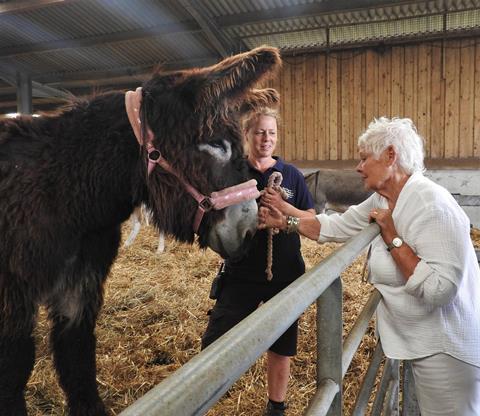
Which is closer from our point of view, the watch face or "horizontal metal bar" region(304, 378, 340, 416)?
"horizontal metal bar" region(304, 378, 340, 416)

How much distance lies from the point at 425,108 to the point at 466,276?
29.4 feet

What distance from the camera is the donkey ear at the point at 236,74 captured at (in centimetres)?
152

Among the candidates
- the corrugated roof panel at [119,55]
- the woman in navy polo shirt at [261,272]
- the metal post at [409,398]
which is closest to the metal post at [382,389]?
the metal post at [409,398]

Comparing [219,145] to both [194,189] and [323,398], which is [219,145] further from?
[323,398]

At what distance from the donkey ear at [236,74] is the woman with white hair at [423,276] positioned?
1.97 ft

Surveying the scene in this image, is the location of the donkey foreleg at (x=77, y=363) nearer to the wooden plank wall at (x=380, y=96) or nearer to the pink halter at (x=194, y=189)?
the pink halter at (x=194, y=189)

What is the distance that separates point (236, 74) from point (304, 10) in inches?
261

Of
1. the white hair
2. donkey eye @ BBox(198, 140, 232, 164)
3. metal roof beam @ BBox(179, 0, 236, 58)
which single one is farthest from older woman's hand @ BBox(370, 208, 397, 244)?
metal roof beam @ BBox(179, 0, 236, 58)

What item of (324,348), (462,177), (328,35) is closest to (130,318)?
(324,348)

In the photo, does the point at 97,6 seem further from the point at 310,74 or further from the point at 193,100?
the point at 193,100

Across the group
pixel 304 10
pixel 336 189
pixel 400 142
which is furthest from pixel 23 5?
pixel 400 142

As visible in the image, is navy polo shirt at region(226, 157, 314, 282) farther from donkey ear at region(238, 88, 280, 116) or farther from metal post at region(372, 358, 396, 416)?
metal post at region(372, 358, 396, 416)

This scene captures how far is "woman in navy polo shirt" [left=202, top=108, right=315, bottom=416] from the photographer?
6.91 feet

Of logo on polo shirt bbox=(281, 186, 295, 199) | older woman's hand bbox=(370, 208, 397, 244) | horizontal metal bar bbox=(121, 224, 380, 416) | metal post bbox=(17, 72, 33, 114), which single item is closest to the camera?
horizontal metal bar bbox=(121, 224, 380, 416)
